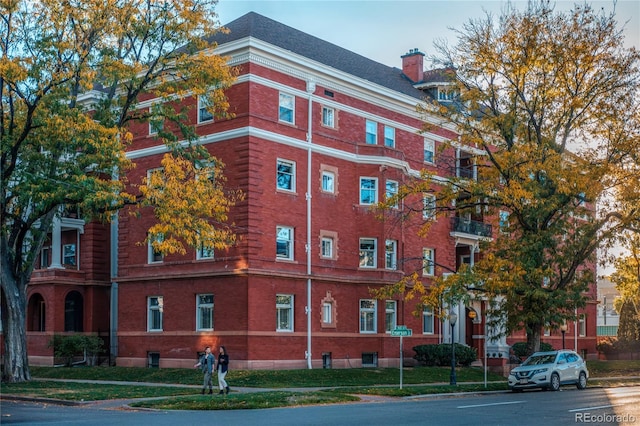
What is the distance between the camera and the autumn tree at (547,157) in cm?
3262

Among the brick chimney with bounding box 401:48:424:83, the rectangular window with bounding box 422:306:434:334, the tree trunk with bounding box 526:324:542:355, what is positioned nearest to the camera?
the tree trunk with bounding box 526:324:542:355

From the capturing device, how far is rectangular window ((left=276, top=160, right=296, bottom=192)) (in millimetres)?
39906

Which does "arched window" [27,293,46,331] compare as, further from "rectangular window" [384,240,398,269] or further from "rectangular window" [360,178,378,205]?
"rectangular window" [384,240,398,269]

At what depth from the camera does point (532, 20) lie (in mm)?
Result: 33250

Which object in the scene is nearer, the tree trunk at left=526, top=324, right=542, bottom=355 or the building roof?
the tree trunk at left=526, top=324, right=542, bottom=355

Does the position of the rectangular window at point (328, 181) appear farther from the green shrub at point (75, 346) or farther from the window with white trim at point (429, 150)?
the green shrub at point (75, 346)

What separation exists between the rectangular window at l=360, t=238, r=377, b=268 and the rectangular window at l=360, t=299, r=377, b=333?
181 centimetres

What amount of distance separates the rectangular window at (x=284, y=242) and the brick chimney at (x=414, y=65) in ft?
60.9

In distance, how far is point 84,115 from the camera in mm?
30281

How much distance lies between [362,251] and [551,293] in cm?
1243

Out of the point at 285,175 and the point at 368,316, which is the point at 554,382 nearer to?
the point at 368,316

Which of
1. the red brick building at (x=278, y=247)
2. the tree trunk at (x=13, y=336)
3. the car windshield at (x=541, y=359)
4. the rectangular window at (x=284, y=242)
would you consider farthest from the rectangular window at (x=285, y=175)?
the car windshield at (x=541, y=359)

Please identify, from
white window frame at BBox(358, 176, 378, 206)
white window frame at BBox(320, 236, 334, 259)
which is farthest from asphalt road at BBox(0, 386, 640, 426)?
white window frame at BBox(358, 176, 378, 206)

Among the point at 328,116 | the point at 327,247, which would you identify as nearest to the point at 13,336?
the point at 327,247
